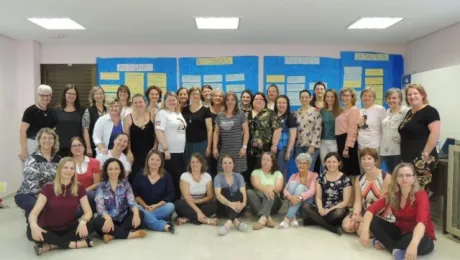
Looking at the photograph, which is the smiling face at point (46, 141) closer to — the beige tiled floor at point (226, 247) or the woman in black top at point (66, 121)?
the woman in black top at point (66, 121)

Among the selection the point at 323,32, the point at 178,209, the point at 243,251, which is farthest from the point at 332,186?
the point at 323,32

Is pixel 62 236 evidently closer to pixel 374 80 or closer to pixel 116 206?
pixel 116 206

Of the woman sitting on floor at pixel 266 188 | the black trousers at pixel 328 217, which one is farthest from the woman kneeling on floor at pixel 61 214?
the black trousers at pixel 328 217

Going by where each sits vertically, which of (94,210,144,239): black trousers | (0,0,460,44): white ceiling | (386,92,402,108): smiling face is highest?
(0,0,460,44): white ceiling

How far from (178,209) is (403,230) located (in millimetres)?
2099

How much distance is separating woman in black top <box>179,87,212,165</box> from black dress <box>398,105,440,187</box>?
205 cm

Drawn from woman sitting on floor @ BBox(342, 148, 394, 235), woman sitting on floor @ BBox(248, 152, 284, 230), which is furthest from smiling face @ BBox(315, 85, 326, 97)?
woman sitting on floor @ BBox(342, 148, 394, 235)

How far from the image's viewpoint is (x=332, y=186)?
11.8ft

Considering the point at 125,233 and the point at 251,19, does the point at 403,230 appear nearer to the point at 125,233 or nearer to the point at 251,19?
the point at 125,233

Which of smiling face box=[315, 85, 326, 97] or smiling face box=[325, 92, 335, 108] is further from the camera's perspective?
smiling face box=[315, 85, 326, 97]

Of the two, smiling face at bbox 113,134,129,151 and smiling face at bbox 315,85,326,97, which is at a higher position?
smiling face at bbox 315,85,326,97

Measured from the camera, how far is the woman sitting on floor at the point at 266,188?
12.4ft

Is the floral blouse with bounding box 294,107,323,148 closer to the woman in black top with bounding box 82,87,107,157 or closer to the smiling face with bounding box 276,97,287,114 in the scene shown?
the smiling face with bounding box 276,97,287,114

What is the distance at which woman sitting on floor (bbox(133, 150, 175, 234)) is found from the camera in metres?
→ 3.62
